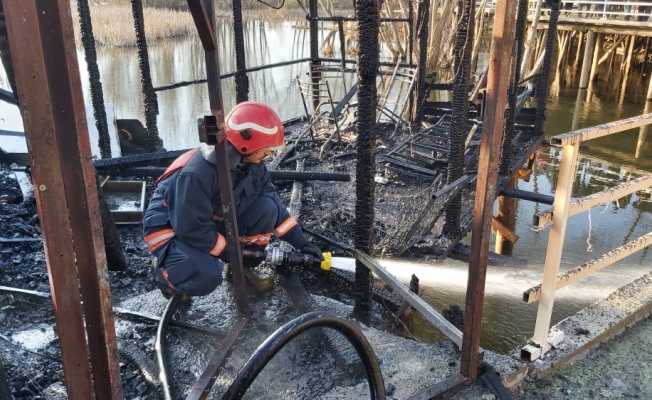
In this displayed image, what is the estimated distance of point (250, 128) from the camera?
326cm

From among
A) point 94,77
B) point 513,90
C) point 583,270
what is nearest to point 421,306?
point 583,270

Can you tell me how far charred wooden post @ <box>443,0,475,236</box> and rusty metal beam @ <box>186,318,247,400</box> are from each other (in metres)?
3.47

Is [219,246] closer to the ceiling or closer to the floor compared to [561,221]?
closer to the floor

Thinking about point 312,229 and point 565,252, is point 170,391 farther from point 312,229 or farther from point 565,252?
point 565,252

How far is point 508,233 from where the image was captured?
30.2 ft

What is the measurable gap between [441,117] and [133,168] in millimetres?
5614

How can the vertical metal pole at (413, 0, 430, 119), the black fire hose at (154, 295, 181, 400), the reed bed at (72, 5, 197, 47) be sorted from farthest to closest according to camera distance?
the reed bed at (72, 5, 197, 47)
the vertical metal pole at (413, 0, 430, 119)
the black fire hose at (154, 295, 181, 400)

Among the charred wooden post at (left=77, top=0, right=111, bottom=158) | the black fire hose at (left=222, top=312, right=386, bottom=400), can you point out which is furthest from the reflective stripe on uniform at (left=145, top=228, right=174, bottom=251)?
the charred wooden post at (left=77, top=0, right=111, bottom=158)

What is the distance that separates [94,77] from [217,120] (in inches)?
211

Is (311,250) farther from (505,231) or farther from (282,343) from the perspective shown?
(505,231)

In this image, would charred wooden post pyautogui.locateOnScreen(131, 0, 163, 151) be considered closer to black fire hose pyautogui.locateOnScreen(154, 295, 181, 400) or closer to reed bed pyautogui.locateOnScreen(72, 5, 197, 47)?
black fire hose pyautogui.locateOnScreen(154, 295, 181, 400)

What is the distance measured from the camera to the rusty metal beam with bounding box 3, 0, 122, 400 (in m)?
1.32

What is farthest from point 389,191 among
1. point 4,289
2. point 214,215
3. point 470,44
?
point 4,289

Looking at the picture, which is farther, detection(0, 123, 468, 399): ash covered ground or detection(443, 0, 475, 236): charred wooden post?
detection(443, 0, 475, 236): charred wooden post
